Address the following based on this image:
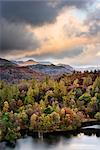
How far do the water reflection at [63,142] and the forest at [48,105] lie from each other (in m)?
0.31

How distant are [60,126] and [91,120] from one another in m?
1.45

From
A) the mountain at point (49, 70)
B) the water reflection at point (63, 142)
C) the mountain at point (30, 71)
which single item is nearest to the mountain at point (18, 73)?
the mountain at point (30, 71)

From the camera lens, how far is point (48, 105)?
463 inches

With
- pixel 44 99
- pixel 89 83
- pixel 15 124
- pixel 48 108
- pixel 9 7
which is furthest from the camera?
pixel 89 83

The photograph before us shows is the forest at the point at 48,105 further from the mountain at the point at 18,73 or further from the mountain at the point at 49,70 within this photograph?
the mountain at the point at 18,73

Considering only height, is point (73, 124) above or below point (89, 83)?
below

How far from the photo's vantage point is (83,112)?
1195 centimetres

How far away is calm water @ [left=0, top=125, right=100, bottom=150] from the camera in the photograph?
8.24 metres

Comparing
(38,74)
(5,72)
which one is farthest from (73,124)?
(38,74)

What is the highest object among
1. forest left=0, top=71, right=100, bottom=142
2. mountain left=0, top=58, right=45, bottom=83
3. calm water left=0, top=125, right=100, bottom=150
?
mountain left=0, top=58, right=45, bottom=83

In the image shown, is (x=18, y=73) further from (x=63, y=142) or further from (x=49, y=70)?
(x=63, y=142)

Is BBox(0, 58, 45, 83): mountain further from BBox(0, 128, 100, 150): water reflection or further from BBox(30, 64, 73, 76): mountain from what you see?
BBox(0, 128, 100, 150): water reflection

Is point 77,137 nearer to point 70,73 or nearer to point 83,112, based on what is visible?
point 83,112

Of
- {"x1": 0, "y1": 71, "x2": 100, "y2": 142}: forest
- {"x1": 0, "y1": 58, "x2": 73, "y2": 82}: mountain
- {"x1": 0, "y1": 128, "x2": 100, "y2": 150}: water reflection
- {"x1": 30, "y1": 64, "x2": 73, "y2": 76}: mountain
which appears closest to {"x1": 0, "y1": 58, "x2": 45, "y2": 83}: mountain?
{"x1": 0, "y1": 58, "x2": 73, "y2": 82}: mountain
